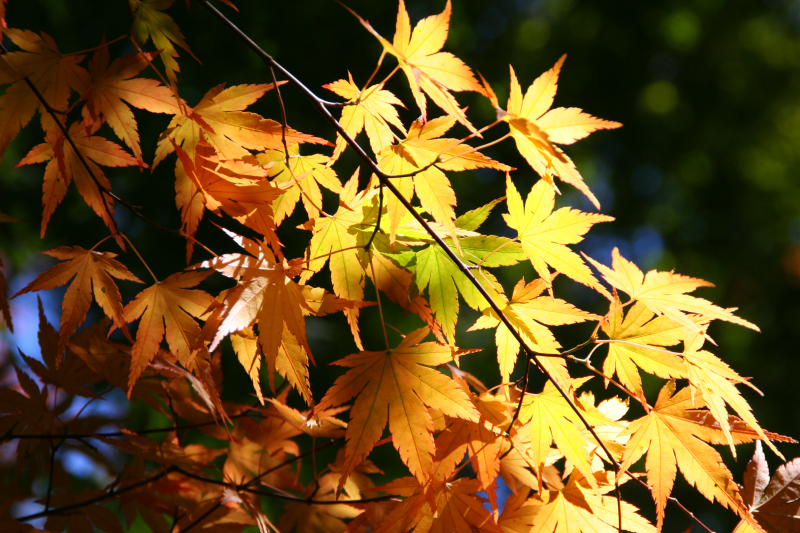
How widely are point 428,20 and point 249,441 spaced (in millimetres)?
760

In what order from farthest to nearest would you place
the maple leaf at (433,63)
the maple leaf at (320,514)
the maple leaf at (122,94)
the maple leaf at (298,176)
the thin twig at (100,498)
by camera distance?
the maple leaf at (320,514), the thin twig at (100,498), the maple leaf at (298,176), the maple leaf at (122,94), the maple leaf at (433,63)

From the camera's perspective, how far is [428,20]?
0.58 meters

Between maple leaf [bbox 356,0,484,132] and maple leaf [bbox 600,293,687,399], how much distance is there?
28 cm

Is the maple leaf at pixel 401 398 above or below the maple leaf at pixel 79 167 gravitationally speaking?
below

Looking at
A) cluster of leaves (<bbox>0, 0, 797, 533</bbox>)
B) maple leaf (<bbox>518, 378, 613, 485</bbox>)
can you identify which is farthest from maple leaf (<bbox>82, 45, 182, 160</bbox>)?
maple leaf (<bbox>518, 378, 613, 485</bbox>)

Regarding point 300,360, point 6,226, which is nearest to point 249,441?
point 300,360

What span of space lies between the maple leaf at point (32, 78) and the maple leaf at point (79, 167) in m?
0.03

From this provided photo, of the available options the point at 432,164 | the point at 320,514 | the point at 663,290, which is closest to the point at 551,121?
the point at 432,164

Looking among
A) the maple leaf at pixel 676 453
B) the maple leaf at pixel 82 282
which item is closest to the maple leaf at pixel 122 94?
the maple leaf at pixel 82 282

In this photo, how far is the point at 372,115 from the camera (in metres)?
0.68

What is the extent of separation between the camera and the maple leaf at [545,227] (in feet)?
2.21

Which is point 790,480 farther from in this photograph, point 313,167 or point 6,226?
point 6,226

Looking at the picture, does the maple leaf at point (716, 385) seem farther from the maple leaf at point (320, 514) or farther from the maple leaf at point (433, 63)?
the maple leaf at point (320, 514)

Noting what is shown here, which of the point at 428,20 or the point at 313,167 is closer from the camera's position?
the point at 428,20
